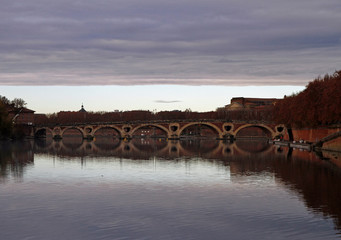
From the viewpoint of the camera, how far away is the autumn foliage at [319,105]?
8131 centimetres

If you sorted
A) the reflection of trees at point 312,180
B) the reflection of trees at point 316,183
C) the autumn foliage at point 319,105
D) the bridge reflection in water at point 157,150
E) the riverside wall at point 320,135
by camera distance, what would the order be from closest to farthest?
the reflection of trees at point 316,183 < the reflection of trees at point 312,180 < the autumn foliage at point 319,105 < the riverside wall at point 320,135 < the bridge reflection in water at point 157,150

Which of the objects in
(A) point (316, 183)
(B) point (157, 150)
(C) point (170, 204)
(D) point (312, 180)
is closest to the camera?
(C) point (170, 204)

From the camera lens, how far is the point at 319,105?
91.7 metres

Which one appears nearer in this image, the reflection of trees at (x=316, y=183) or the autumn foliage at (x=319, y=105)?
the reflection of trees at (x=316, y=183)

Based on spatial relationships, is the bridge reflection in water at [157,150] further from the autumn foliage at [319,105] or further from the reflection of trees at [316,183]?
the reflection of trees at [316,183]

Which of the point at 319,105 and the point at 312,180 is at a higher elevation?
the point at 319,105

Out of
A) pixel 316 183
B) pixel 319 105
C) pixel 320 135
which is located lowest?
pixel 316 183

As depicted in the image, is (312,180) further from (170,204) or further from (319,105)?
(319,105)

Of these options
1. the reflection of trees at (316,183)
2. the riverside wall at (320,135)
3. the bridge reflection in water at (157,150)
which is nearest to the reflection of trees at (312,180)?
the reflection of trees at (316,183)

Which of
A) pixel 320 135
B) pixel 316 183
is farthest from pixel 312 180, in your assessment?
pixel 320 135

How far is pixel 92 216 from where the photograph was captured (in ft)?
93.7

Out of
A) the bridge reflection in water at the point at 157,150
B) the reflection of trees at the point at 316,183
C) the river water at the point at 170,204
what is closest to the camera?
the river water at the point at 170,204

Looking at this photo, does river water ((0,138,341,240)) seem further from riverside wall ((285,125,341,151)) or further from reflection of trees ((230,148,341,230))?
riverside wall ((285,125,341,151))

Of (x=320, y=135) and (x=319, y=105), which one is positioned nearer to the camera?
(x=319, y=105)
